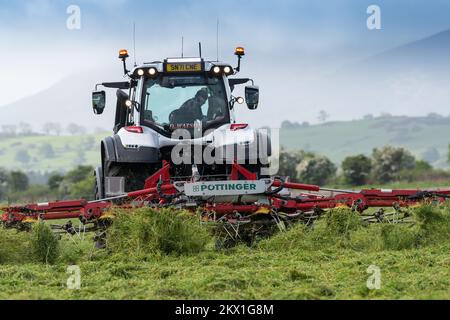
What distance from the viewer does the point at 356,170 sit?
141ft

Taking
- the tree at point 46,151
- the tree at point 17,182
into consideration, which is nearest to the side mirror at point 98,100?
the tree at point 17,182

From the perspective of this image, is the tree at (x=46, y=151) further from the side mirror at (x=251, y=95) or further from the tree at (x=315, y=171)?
the side mirror at (x=251, y=95)

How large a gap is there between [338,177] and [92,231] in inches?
1315

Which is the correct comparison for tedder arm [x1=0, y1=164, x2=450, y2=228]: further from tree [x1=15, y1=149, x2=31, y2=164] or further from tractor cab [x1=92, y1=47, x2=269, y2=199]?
tree [x1=15, y1=149, x2=31, y2=164]

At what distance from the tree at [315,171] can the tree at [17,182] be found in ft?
48.2

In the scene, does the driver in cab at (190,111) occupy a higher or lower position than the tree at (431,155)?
higher

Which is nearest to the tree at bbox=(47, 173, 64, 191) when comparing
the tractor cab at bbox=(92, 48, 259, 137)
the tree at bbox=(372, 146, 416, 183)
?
the tree at bbox=(372, 146, 416, 183)

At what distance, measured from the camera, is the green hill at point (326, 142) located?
317 ft

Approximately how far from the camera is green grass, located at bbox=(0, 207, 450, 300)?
768 centimetres

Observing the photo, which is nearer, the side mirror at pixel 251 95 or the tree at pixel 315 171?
the side mirror at pixel 251 95

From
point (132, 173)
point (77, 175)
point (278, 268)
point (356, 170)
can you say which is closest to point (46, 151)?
point (77, 175)

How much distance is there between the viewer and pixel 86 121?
196m

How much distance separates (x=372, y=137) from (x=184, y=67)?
294ft
